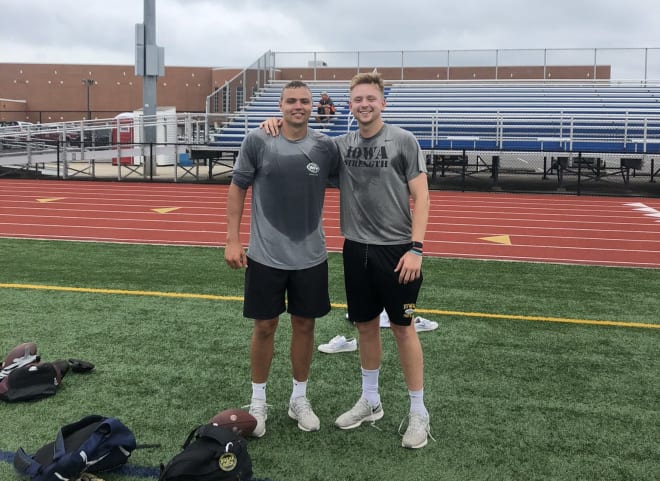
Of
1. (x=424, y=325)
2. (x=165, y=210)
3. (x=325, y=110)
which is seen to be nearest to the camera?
(x=424, y=325)

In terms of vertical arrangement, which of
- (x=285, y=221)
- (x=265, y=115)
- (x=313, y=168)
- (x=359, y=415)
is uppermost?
(x=265, y=115)

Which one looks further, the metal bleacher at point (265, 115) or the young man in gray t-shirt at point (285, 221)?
the metal bleacher at point (265, 115)

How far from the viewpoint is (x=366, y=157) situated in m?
3.11

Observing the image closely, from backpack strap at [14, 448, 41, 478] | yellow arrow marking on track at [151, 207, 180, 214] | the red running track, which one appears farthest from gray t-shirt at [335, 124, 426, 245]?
yellow arrow marking on track at [151, 207, 180, 214]

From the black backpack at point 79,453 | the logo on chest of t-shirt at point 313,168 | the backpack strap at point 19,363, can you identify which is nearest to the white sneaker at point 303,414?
the black backpack at point 79,453

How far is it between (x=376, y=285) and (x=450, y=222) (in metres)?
8.43

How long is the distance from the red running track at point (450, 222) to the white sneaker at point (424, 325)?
134 inches

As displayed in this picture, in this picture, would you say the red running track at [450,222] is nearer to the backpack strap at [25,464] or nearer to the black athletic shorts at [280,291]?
the black athletic shorts at [280,291]

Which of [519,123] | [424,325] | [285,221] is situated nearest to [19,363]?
[285,221]

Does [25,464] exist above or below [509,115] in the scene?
below

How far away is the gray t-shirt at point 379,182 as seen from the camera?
3084 millimetres

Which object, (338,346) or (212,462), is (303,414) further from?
(338,346)

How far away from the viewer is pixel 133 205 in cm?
1355

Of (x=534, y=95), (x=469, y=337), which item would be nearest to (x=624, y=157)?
(x=534, y=95)
